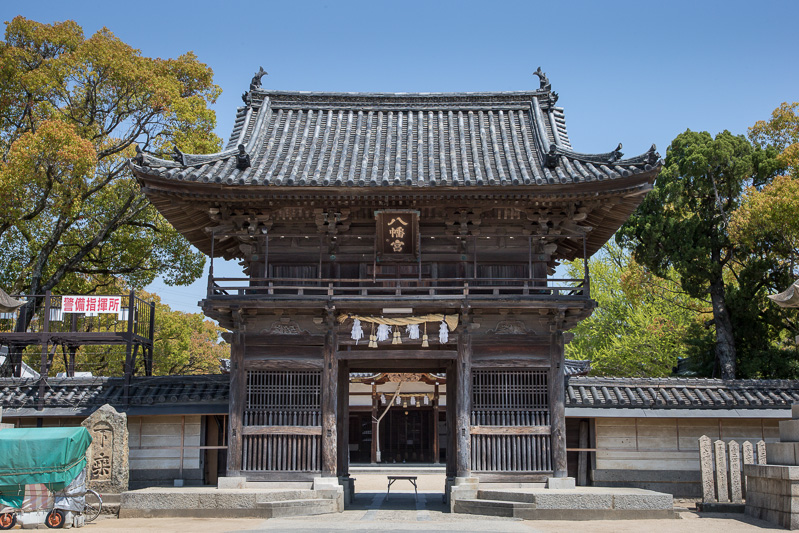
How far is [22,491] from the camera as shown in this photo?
14664 mm

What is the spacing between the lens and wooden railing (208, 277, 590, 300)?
17.7m

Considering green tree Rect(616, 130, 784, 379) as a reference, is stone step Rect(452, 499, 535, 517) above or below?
below

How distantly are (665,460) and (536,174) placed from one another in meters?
8.24

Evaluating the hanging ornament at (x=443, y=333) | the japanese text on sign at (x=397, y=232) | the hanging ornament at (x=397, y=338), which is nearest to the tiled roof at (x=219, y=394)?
the hanging ornament at (x=443, y=333)

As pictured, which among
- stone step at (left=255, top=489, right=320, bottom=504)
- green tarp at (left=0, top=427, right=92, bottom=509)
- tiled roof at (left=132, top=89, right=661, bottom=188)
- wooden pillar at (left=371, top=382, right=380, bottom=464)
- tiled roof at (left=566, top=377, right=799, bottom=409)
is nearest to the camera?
green tarp at (left=0, top=427, right=92, bottom=509)

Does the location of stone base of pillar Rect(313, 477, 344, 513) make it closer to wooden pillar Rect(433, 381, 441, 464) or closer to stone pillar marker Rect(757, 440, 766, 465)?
stone pillar marker Rect(757, 440, 766, 465)

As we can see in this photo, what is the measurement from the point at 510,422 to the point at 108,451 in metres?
9.51

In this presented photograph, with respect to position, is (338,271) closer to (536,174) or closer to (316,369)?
(316,369)

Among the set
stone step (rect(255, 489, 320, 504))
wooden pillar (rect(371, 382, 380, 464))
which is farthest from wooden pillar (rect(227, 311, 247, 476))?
wooden pillar (rect(371, 382, 380, 464))

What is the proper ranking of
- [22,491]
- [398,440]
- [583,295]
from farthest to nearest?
1. [398,440]
2. [583,295]
3. [22,491]

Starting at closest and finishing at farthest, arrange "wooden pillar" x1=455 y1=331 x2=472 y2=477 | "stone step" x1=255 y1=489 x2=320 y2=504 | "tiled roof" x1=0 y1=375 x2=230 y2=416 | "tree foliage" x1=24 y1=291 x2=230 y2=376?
"stone step" x1=255 y1=489 x2=320 y2=504, "wooden pillar" x1=455 y1=331 x2=472 y2=477, "tiled roof" x1=0 y1=375 x2=230 y2=416, "tree foliage" x1=24 y1=291 x2=230 y2=376

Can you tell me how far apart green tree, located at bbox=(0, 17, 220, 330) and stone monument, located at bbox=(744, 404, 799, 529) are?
2333 centimetres

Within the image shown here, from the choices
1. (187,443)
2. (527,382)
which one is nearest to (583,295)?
(527,382)

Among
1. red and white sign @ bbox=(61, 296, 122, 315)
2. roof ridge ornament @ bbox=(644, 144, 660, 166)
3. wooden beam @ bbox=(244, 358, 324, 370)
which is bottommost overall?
wooden beam @ bbox=(244, 358, 324, 370)
